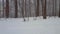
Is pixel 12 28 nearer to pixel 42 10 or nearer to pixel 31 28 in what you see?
pixel 31 28

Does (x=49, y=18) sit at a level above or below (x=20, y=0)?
below

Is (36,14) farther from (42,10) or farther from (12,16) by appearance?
(12,16)

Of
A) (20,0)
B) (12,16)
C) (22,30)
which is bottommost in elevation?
(22,30)

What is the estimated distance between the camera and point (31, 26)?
24.5 inches

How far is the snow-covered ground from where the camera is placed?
612 mm

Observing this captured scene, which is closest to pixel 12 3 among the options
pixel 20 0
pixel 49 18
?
pixel 20 0

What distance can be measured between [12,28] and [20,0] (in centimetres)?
22

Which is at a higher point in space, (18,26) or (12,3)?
(12,3)

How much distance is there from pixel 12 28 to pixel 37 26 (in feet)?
0.62

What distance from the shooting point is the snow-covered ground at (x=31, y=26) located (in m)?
0.61

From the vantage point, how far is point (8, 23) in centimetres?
64

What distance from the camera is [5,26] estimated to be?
2.06 feet

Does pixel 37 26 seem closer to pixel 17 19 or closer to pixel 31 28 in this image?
pixel 31 28

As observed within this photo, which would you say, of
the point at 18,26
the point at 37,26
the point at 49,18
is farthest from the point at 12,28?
the point at 49,18
